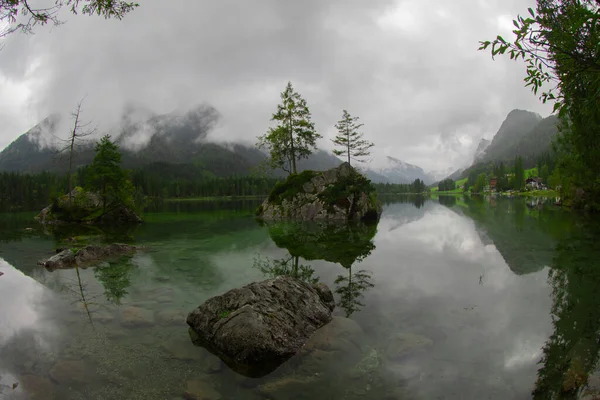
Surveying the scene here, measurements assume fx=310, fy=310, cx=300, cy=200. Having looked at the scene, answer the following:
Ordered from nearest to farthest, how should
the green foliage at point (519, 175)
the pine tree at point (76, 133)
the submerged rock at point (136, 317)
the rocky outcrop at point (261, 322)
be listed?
the rocky outcrop at point (261, 322), the submerged rock at point (136, 317), the pine tree at point (76, 133), the green foliage at point (519, 175)

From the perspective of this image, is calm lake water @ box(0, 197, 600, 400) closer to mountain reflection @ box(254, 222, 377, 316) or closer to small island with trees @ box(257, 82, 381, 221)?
mountain reflection @ box(254, 222, 377, 316)

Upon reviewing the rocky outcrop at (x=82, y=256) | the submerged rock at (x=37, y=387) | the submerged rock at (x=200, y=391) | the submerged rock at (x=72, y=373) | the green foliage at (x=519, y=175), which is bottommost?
the submerged rock at (x=200, y=391)

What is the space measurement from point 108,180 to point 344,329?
41656 millimetres

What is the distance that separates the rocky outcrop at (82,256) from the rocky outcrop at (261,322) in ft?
37.3

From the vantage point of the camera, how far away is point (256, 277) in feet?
46.2

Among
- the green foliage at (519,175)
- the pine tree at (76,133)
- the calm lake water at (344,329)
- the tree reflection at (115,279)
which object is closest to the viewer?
the calm lake water at (344,329)

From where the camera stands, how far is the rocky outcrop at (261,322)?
7.09m

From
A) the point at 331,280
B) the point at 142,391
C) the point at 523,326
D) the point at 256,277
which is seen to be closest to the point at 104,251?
the point at 256,277

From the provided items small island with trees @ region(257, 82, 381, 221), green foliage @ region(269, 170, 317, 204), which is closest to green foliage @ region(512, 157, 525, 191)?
small island with trees @ region(257, 82, 381, 221)

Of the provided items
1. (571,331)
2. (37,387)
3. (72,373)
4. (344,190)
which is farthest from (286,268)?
(344,190)

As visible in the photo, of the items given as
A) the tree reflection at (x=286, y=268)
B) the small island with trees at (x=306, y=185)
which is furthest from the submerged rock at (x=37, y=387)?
the small island with trees at (x=306, y=185)

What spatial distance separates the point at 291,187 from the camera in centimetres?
4462

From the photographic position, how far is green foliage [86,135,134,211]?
4016 cm

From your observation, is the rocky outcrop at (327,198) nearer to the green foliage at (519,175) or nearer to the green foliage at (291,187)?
the green foliage at (291,187)
